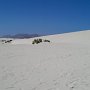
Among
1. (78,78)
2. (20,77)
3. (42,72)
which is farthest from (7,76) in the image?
(78,78)

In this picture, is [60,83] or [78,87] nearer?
[78,87]

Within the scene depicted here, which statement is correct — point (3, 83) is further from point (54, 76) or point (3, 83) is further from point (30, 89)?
point (54, 76)

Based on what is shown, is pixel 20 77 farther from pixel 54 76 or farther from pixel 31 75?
pixel 54 76

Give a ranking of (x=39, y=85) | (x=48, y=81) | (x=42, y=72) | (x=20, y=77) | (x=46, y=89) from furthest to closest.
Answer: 1. (x=42, y=72)
2. (x=20, y=77)
3. (x=48, y=81)
4. (x=39, y=85)
5. (x=46, y=89)

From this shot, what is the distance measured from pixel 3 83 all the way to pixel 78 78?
8.73ft

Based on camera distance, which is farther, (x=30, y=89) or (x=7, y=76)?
(x=7, y=76)

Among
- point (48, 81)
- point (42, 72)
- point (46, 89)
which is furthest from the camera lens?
point (42, 72)

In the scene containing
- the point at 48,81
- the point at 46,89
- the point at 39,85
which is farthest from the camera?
the point at 48,81

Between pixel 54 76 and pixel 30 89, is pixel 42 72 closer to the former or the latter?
pixel 54 76

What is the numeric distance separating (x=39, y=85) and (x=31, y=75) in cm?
134

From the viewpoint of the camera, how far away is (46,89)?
16.5ft

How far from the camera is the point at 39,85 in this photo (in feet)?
17.8

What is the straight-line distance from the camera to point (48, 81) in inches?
230

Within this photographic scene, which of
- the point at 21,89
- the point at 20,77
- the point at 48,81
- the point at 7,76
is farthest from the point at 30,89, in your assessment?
the point at 7,76
